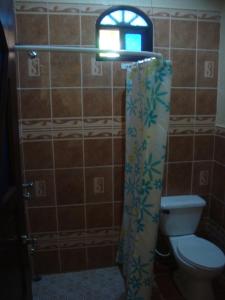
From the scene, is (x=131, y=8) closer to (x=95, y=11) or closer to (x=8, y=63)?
(x=95, y=11)

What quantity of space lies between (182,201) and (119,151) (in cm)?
69

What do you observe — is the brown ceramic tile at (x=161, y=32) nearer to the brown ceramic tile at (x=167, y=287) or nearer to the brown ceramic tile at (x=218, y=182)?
the brown ceramic tile at (x=218, y=182)

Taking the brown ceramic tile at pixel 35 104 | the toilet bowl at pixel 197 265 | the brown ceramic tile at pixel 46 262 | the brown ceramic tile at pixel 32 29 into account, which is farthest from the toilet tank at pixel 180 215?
the brown ceramic tile at pixel 32 29

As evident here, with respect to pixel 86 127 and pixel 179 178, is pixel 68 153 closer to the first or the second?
pixel 86 127

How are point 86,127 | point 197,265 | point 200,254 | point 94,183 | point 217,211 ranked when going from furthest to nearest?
point 217,211
point 94,183
point 86,127
point 200,254
point 197,265

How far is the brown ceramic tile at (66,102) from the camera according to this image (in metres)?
2.22

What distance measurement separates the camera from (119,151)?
2400mm

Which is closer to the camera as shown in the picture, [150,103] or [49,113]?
[150,103]

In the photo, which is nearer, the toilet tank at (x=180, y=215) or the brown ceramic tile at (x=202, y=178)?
the toilet tank at (x=180, y=215)

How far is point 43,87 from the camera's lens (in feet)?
7.20

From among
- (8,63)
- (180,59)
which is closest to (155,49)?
(180,59)

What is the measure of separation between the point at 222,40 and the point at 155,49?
1.96 feet

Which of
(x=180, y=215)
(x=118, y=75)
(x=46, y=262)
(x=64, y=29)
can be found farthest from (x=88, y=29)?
(x=46, y=262)

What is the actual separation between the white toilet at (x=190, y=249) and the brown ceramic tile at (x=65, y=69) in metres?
1.28
